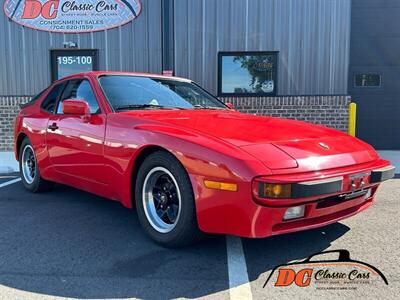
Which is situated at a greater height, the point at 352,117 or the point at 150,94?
the point at 150,94

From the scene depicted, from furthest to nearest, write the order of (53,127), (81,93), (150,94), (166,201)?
(53,127) < (81,93) < (150,94) < (166,201)

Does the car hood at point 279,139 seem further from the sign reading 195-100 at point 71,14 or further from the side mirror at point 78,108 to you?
the sign reading 195-100 at point 71,14

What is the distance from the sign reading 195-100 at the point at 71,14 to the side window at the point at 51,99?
4.63m

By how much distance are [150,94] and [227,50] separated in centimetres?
526

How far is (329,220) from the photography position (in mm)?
2969

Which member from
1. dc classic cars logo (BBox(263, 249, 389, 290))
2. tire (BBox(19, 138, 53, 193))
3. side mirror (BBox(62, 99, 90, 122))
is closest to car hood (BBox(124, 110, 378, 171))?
side mirror (BBox(62, 99, 90, 122))

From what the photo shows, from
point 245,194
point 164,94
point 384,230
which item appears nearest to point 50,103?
point 164,94

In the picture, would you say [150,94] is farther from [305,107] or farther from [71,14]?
[71,14]

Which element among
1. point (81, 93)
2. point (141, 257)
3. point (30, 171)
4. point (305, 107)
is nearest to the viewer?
point (141, 257)

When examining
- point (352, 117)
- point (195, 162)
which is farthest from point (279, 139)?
point (352, 117)

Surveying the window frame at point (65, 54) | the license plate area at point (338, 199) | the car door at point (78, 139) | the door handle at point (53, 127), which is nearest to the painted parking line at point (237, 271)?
the license plate area at point (338, 199)

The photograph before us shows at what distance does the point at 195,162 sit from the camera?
2.87 m

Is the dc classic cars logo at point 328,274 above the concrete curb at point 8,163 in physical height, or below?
above

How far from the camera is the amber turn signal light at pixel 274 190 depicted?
2623 millimetres
